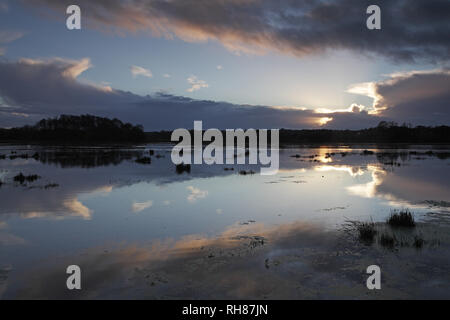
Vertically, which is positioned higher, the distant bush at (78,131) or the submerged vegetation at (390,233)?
the distant bush at (78,131)

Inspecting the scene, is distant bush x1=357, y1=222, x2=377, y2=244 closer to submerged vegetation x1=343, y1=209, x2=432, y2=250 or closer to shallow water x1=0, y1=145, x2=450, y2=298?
submerged vegetation x1=343, y1=209, x2=432, y2=250

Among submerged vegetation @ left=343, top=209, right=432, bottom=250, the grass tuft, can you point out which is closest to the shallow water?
submerged vegetation @ left=343, top=209, right=432, bottom=250

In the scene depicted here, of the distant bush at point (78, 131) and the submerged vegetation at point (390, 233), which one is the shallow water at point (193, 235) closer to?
the submerged vegetation at point (390, 233)

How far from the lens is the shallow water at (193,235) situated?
6.80m

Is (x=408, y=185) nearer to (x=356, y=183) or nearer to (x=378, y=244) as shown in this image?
(x=356, y=183)

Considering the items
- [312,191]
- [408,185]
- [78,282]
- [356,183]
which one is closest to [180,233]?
[78,282]

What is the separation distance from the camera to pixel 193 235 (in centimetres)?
1046

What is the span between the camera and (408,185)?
2147 centimetres

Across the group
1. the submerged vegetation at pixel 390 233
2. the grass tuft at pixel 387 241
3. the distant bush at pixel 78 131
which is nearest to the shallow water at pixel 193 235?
the submerged vegetation at pixel 390 233

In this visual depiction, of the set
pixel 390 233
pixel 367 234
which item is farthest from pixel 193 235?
pixel 390 233

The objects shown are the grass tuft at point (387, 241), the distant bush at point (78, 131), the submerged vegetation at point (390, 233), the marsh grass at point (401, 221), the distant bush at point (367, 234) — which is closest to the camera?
the grass tuft at point (387, 241)

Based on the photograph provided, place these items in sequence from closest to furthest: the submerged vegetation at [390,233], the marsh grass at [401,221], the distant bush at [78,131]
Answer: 1. the submerged vegetation at [390,233]
2. the marsh grass at [401,221]
3. the distant bush at [78,131]

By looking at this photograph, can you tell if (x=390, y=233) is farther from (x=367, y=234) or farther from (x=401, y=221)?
(x=401, y=221)
